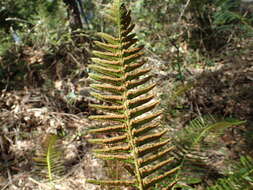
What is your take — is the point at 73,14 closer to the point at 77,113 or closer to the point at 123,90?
the point at 77,113

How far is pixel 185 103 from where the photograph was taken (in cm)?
260

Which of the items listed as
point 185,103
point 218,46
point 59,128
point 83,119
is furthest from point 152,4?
point 59,128

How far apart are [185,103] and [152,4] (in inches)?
77.7

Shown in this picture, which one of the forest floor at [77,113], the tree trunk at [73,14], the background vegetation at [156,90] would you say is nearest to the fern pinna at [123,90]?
the background vegetation at [156,90]

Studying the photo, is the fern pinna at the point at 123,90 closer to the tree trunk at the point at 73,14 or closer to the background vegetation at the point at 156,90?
the background vegetation at the point at 156,90

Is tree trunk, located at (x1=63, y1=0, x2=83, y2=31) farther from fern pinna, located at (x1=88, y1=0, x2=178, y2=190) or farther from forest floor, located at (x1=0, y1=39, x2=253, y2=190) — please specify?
fern pinna, located at (x1=88, y1=0, x2=178, y2=190)

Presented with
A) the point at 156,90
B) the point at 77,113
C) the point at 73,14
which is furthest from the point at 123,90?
the point at 73,14

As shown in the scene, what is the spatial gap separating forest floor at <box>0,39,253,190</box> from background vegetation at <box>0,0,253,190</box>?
0.01 m

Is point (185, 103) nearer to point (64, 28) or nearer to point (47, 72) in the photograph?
point (47, 72)

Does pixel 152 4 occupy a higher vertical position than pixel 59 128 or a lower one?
higher

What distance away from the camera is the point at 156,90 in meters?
2.65

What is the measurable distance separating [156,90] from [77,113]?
43.2 inches

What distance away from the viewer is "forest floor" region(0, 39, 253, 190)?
1942 mm

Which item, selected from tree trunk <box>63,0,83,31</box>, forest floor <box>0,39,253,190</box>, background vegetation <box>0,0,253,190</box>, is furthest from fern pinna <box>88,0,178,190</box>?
tree trunk <box>63,0,83,31</box>
